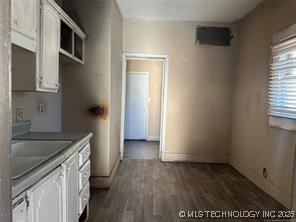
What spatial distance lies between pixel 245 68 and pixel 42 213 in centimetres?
371

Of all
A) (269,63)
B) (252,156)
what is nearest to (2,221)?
(269,63)

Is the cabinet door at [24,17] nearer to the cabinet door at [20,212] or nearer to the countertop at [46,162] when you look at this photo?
the countertop at [46,162]

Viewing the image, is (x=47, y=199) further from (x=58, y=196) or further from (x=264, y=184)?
(x=264, y=184)

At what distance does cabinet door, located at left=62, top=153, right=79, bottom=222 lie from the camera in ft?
5.28

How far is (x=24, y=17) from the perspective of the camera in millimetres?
1491

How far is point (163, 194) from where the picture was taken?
3.00 meters

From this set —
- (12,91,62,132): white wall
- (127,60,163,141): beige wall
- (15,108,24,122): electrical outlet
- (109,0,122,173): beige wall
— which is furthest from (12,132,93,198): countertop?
(127,60,163,141): beige wall

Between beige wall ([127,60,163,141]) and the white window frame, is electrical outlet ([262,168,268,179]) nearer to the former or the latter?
the white window frame

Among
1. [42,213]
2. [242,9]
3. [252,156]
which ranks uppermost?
[242,9]

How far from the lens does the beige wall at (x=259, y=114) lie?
9.21 ft

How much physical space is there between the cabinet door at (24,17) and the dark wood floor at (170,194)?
6.04 feet

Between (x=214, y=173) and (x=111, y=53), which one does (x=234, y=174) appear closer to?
(x=214, y=173)

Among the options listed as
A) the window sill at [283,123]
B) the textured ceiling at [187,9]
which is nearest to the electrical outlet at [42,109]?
the textured ceiling at [187,9]

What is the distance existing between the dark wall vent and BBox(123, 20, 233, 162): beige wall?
0.31 feet
